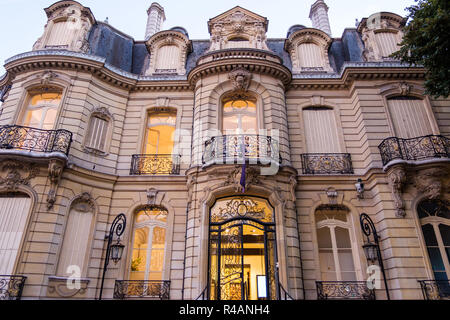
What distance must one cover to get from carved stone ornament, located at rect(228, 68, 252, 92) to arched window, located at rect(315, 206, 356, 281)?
204 inches

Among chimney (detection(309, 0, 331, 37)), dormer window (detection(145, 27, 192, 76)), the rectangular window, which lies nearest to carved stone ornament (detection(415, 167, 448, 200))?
chimney (detection(309, 0, 331, 37))

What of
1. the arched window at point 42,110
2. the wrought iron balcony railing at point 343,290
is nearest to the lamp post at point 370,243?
the wrought iron balcony railing at point 343,290

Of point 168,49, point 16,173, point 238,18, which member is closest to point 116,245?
point 16,173

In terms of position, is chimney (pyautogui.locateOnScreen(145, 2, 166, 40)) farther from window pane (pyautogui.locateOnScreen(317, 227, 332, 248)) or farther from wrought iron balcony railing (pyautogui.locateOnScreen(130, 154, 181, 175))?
window pane (pyautogui.locateOnScreen(317, 227, 332, 248))

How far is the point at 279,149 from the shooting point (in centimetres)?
993

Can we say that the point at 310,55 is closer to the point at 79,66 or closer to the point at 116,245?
the point at 79,66

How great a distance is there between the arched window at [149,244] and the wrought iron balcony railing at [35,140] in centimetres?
334

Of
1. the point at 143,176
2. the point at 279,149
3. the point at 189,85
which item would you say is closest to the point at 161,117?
the point at 189,85

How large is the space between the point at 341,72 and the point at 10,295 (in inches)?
518

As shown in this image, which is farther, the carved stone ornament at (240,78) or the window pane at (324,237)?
the carved stone ornament at (240,78)

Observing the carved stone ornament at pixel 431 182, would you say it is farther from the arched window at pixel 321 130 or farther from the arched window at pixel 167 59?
the arched window at pixel 167 59

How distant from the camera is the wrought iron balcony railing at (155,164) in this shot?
34.3 ft

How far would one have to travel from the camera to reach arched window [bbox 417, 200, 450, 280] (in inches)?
337

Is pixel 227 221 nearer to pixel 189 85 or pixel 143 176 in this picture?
pixel 143 176
